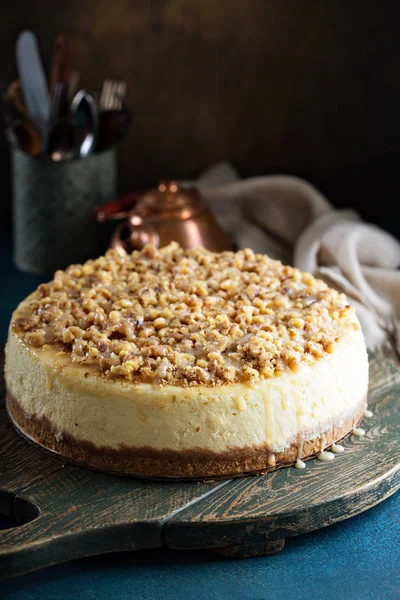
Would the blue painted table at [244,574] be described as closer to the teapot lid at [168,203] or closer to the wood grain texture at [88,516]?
the wood grain texture at [88,516]

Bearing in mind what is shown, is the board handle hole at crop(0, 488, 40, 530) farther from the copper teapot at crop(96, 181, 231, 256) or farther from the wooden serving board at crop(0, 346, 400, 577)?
the copper teapot at crop(96, 181, 231, 256)

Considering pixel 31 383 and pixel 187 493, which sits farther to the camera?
pixel 31 383

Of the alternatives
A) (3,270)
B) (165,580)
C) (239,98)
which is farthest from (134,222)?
(165,580)

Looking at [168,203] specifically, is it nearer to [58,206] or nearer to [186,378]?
[58,206]

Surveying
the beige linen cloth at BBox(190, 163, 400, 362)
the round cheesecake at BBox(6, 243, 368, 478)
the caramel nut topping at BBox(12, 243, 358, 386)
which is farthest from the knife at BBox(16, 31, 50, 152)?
the round cheesecake at BBox(6, 243, 368, 478)

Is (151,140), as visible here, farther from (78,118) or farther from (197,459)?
(197,459)

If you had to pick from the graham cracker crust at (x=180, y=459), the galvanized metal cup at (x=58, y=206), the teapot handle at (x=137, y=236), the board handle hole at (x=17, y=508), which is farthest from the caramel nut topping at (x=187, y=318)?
the galvanized metal cup at (x=58, y=206)

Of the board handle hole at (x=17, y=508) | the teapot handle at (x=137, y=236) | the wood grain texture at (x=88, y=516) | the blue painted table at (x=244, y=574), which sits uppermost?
the teapot handle at (x=137, y=236)
